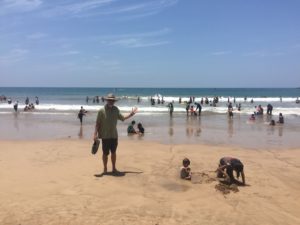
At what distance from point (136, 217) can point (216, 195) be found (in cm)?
220

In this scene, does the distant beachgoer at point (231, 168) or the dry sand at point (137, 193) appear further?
the distant beachgoer at point (231, 168)

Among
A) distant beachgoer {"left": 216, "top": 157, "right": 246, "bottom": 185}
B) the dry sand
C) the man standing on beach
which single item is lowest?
the dry sand

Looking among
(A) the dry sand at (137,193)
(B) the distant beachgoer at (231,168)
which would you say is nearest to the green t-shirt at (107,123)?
(A) the dry sand at (137,193)

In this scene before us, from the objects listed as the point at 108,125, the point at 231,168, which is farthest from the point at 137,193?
the point at 231,168

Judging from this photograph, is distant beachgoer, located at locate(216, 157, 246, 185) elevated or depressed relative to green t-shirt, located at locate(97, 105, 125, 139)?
depressed

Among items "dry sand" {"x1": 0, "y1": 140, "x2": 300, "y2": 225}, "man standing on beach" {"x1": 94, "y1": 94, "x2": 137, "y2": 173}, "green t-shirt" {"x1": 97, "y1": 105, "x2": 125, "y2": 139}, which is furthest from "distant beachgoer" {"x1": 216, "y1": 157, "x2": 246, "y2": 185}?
"green t-shirt" {"x1": 97, "y1": 105, "x2": 125, "y2": 139}

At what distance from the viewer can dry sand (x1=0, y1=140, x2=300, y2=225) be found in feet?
21.6

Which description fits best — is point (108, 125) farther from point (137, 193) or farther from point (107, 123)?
point (137, 193)

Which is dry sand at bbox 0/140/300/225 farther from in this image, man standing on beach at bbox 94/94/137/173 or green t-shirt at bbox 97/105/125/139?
green t-shirt at bbox 97/105/125/139

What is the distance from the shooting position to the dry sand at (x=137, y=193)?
658 cm

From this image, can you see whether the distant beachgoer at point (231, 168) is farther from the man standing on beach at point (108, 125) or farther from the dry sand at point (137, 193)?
the man standing on beach at point (108, 125)

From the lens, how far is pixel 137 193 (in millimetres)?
7910

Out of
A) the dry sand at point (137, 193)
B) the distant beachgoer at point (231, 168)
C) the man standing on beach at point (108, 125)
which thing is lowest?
the dry sand at point (137, 193)

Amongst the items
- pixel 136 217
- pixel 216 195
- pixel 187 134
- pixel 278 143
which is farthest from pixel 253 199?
pixel 187 134
